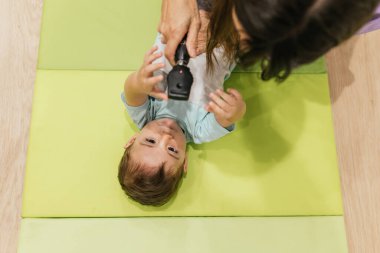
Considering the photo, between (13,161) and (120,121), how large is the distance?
13.2 inches

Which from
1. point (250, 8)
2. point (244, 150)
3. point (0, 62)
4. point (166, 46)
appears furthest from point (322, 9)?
point (0, 62)

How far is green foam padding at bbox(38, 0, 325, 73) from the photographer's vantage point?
1.10 metres

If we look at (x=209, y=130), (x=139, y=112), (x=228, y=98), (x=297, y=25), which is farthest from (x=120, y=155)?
(x=297, y=25)

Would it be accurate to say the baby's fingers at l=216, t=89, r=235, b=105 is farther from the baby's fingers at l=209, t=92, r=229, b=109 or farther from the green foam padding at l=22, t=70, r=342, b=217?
the green foam padding at l=22, t=70, r=342, b=217

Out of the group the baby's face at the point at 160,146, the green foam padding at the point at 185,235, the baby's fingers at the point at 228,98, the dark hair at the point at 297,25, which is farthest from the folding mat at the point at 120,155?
the dark hair at the point at 297,25

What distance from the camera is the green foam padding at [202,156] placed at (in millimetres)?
1019

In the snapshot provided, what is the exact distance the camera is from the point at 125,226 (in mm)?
1006

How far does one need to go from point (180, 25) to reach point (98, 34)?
340 millimetres

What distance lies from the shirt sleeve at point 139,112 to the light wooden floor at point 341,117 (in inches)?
13.8

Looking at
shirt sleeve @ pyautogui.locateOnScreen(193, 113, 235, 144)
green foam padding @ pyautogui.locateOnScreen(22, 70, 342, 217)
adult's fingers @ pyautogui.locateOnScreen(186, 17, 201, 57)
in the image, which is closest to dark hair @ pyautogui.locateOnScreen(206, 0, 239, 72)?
adult's fingers @ pyautogui.locateOnScreen(186, 17, 201, 57)

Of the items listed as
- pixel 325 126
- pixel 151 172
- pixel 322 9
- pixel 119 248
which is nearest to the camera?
pixel 322 9

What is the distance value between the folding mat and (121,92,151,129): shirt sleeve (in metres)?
0.07

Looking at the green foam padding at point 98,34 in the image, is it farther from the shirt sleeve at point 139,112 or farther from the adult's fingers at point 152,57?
the adult's fingers at point 152,57

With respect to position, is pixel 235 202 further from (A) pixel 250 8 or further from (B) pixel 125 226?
(A) pixel 250 8
